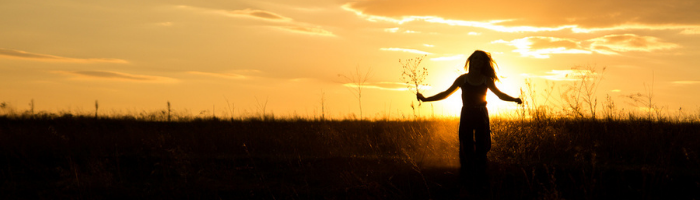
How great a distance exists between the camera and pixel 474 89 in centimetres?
727

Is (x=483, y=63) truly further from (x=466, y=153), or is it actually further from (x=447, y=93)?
(x=466, y=153)

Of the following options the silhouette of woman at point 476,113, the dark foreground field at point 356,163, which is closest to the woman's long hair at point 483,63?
the silhouette of woman at point 476,113

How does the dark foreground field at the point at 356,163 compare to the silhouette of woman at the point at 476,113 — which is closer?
the silhouette of woman at the point at 476,113

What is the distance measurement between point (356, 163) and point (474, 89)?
9.29 feet

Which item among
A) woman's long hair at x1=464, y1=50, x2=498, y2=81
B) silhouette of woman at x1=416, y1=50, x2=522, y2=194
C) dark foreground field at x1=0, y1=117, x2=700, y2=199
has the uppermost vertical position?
woman's long hair at x1=464, y1=50, x2=498, y2=81

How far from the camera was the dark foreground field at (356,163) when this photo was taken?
7.64 meters

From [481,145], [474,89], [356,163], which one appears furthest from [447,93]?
[356,163]

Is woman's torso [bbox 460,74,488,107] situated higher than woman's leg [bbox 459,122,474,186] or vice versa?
woman's torso [bbox 460,74,488,107]

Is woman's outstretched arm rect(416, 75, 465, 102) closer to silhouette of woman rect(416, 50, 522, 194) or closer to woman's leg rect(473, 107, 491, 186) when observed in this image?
silhouette of woman rect(416, 50, 522, 194)

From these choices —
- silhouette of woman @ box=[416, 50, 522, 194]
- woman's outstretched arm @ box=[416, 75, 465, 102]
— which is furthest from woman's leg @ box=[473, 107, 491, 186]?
woman's outstretched arm @ box=[416, 75, 465, 102]

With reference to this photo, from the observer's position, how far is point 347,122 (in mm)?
15625

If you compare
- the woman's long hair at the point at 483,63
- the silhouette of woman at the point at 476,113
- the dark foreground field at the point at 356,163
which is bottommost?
the dark foreground field at the point at 356,163

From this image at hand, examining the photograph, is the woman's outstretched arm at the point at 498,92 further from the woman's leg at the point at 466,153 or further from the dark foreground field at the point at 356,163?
the dark foreground field at the point at 356,163

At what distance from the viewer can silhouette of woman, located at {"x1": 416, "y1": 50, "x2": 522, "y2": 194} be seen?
287 inches
